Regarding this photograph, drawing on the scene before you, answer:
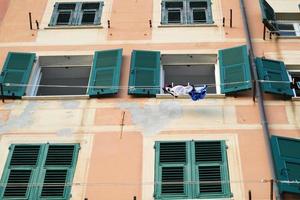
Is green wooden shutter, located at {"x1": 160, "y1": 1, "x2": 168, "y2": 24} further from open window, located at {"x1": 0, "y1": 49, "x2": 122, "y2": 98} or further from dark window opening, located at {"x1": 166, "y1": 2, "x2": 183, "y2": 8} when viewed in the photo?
open window, located at {"x1": 0, "y1": 49, "x2": 122, "y2": 98}

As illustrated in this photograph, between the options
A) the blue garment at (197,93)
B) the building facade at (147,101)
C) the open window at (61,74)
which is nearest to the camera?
the building facade at (147,101)

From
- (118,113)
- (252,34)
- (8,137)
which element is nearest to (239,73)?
(252,34)

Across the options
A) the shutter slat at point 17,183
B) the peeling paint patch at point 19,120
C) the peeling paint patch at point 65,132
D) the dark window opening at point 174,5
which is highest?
the dark window opening at point 174,5

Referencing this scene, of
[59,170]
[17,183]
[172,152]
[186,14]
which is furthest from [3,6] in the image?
[172,152]

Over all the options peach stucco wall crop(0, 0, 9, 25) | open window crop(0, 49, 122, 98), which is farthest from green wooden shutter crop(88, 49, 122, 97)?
peach stucco wall crop(0, 0, 9, 25)

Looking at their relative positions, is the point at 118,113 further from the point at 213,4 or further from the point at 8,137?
the point at 213,4

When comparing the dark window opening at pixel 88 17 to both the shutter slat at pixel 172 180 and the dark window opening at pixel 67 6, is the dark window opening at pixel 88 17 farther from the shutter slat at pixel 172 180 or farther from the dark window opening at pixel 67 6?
the shutter slat at pixel 172 180


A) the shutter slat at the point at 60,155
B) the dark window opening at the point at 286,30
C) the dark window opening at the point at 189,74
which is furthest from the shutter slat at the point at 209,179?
the dark window opening at the point at 286,30

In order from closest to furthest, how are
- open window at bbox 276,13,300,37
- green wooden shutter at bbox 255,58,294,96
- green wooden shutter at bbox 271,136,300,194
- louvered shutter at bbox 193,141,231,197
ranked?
green wooden shutter at bbox 271,136,300,194
louvered shutter at bbox 193,141,231,197
green wooden shutter at bbox 255,58,294,96
open window at bbox 276,13,300,37
